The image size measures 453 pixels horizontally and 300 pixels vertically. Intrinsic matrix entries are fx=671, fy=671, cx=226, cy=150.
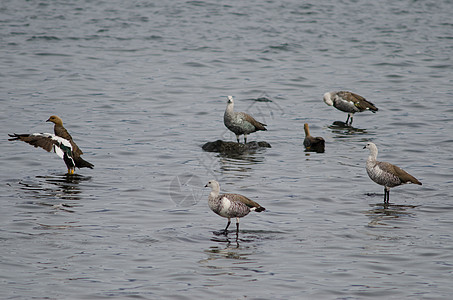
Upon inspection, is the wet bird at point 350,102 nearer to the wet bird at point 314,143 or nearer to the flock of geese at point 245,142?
the flock of geese at point 245,142

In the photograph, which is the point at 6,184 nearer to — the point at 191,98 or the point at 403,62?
the point at 191,98

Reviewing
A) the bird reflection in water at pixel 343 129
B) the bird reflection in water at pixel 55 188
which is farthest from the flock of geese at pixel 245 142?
the bird reflection in water at pixel 55 188

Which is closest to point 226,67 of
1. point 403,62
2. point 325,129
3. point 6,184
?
point 403,62

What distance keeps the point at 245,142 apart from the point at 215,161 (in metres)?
2.57

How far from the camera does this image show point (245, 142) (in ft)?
72.9

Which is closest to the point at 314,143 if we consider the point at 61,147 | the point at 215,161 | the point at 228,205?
the point at 215,161

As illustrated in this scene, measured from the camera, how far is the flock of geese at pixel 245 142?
13.6 m

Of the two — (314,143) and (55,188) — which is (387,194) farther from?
(55,188)

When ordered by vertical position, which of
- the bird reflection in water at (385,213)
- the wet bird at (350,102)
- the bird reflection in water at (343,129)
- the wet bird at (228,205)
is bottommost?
the bird reflection in water at (343,129)

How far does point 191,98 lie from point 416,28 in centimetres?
2200

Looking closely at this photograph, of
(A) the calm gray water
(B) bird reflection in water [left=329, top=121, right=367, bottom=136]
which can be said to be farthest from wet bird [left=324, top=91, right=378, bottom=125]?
(A) the calm gray water

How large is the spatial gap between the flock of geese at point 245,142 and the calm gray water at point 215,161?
49 cm

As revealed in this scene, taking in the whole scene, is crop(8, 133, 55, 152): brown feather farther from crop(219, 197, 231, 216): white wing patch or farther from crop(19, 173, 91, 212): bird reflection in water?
crop(219, 197, 231, 216): white wing patch

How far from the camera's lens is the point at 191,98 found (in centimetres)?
3055
